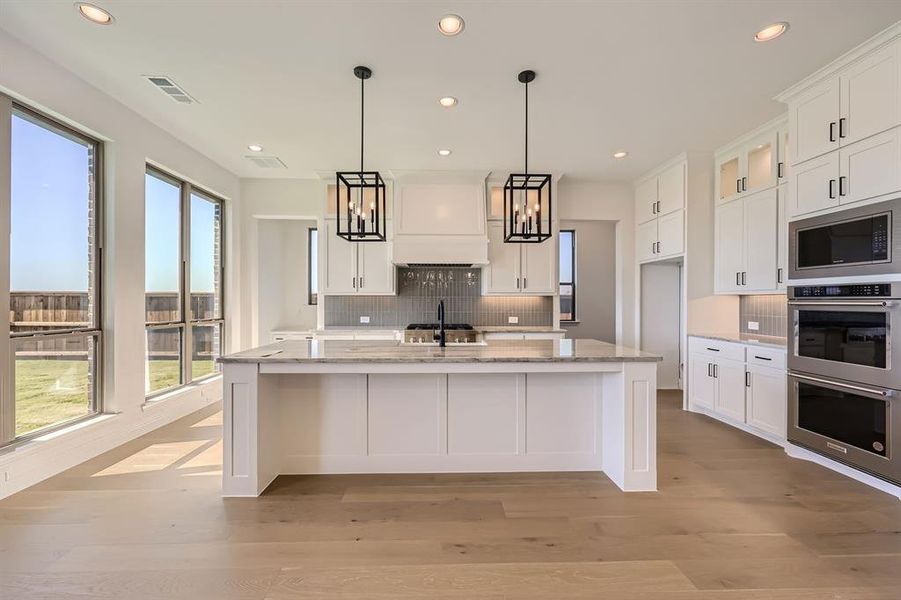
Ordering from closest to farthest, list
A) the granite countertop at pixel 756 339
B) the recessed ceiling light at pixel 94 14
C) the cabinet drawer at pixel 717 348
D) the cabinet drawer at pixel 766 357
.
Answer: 1. the recessed ceiling light at pixel 94 14
2. the cabinet drawer at pixel 766 357
3. the granite countertop at pixel 756 339
4. the cabinet drawer at pixel 717 348

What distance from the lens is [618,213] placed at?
18.9 feet

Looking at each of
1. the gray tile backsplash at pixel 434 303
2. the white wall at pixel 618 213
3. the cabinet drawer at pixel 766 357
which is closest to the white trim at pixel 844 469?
the cabinet drawer at pixel 766 357

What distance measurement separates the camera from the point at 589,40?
2623 millimetres

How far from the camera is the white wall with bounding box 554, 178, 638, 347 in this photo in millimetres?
5676

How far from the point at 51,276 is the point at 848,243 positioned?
18.5ft

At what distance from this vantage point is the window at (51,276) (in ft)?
9.15

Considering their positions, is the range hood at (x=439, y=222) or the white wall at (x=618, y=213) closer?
the range hood at (x=439, y=222)

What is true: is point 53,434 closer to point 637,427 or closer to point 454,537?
point 454,537

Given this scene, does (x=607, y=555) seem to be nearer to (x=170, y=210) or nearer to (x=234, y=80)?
(x=234, y=80)

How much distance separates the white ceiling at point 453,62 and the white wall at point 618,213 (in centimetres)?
137

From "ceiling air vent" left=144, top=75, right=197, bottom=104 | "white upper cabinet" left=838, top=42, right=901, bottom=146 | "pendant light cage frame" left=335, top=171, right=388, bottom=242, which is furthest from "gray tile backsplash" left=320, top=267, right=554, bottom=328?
"white upper cabinet" left=838, top=42, right=901, bottom=146

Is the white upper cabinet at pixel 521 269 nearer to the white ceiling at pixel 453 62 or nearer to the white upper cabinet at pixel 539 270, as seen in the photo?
the white upper cabinet at pixel 539 270

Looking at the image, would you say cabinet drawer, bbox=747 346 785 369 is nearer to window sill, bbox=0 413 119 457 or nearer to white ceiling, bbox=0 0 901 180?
white ceiling, bbox=0 0 901 180

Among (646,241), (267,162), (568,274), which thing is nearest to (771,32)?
(646,241)
